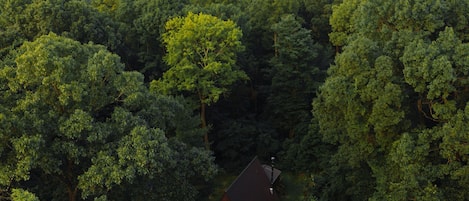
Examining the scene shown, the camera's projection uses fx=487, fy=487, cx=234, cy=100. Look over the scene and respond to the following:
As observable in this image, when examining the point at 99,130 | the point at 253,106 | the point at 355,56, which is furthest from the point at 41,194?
the point at 253,106

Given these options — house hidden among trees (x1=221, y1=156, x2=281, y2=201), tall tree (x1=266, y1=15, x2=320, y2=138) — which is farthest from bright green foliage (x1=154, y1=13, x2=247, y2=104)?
tall tree (x1=266, y1=15, x2=320, y2=138)

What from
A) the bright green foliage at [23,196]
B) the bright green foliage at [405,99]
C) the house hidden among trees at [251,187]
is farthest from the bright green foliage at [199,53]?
the bright green foliage at [23,196]

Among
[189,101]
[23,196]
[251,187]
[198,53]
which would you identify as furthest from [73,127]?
[189,101]

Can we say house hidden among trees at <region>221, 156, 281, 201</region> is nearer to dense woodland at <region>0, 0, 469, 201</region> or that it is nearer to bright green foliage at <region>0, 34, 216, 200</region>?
dense woodland at <region>0, 0, 469, 201</region>

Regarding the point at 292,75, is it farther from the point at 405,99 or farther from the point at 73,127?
the point at 73,127

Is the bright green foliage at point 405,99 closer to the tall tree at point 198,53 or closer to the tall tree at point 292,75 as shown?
the tall tree at point 198,53
